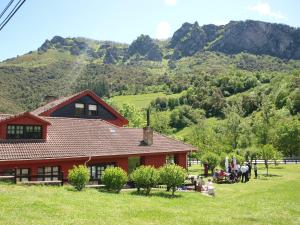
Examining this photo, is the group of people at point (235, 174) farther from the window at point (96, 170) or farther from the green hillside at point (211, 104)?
the green hillside at point (211, 104)

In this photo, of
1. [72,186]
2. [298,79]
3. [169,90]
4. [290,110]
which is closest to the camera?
[72,186]

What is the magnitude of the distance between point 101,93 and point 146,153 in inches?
6110

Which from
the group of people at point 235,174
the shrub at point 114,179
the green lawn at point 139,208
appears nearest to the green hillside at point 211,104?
the group of people at point 235,174

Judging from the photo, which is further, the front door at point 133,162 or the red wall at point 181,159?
the red wall at point 181,159

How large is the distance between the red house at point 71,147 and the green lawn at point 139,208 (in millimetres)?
4781

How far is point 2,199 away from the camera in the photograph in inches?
688

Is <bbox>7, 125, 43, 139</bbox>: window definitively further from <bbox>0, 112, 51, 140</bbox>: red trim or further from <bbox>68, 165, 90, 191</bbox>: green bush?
<bbox>68, 165, 90, 191</bbox>: green bush

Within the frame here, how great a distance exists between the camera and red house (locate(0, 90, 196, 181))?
27469 millimetres

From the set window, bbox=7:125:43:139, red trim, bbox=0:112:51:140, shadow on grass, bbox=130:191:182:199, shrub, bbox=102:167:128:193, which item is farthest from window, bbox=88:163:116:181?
shadow on grass, bbox=130:191:182:199

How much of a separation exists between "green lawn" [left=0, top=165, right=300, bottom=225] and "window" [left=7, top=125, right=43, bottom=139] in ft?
26.6

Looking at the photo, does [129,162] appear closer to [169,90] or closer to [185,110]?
[185,110]

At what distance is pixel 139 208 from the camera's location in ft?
61.7

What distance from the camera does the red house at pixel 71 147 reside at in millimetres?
27469

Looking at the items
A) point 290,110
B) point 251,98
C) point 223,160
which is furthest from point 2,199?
point 251,98
